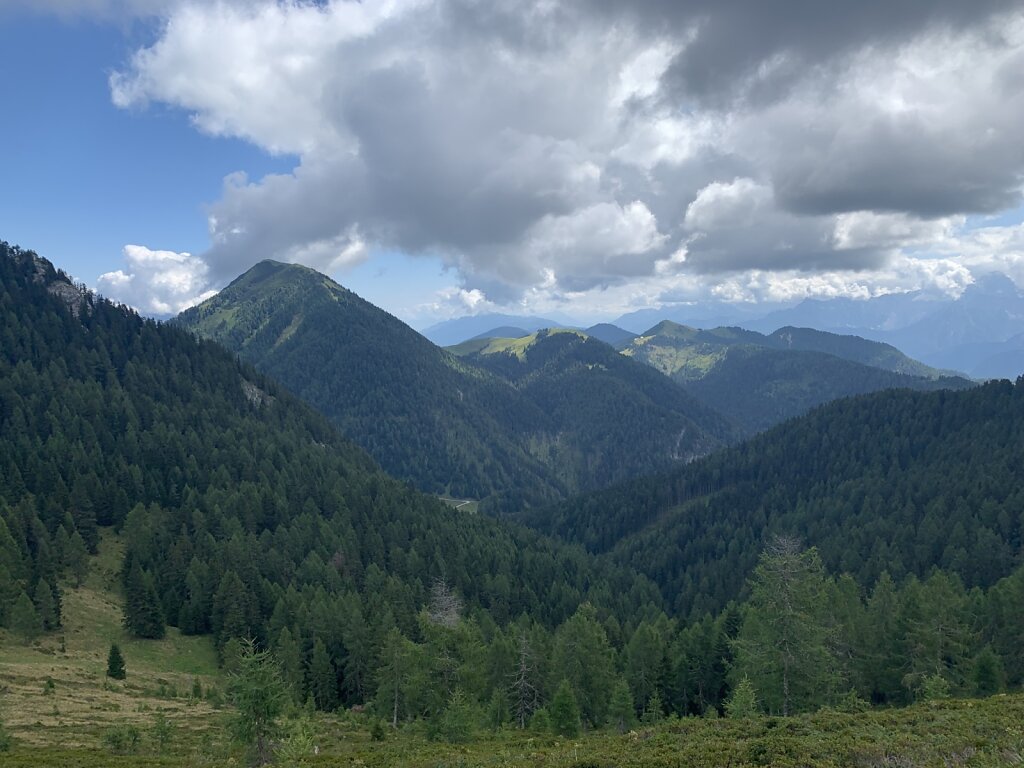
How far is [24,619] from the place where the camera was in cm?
6594

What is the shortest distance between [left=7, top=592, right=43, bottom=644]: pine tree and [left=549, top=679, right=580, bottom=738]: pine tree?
62.7 meters

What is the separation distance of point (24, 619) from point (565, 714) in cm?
6424

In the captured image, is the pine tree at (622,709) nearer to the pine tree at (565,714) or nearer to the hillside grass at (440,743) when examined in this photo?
the pine tree at (565,714)

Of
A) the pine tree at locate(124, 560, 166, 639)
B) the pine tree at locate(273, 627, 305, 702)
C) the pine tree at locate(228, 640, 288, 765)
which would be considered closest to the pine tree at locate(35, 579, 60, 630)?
the pine tree at locate(124, 560, 166, 639)

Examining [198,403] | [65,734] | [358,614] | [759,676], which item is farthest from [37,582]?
[198,403]

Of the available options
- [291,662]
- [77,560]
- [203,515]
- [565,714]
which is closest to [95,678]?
[291,662]

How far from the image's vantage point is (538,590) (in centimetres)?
13962

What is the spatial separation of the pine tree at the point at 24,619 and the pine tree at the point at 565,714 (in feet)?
206

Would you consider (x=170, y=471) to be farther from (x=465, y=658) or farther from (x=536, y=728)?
(x=536, y=728)

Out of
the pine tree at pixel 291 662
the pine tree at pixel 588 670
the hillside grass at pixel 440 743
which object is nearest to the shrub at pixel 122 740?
the hillside grass at pixel 440 743

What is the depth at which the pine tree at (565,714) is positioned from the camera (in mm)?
50125

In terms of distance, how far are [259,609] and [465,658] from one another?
49.2 meters

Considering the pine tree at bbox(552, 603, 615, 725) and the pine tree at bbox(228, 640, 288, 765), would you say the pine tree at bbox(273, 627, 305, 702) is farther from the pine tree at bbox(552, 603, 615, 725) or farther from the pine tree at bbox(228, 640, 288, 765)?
the pine tree at bbox(228, 640, 288, 765)

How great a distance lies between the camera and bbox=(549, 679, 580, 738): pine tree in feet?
164
